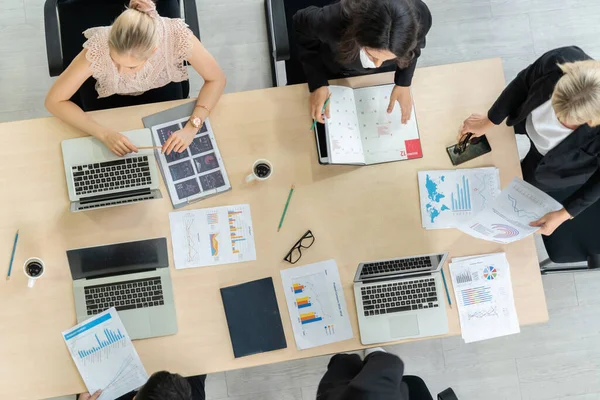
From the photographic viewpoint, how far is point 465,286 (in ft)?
5.80

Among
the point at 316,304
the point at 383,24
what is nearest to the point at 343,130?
the point at 383,24

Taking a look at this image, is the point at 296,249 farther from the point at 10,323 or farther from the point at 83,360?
the point at 10,323

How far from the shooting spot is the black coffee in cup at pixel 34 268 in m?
1.68

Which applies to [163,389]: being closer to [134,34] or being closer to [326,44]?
[134,34]

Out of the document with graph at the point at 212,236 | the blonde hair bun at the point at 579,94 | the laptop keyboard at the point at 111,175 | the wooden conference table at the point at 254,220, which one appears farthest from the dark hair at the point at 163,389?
the blonde hair bun at the point at 579,94

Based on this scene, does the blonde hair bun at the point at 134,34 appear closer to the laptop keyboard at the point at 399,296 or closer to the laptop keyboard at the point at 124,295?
the laptop keyboard at the point at 124,295

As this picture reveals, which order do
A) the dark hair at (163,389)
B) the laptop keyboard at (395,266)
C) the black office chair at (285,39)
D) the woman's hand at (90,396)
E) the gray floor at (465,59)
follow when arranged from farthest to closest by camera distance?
the gray floor at (465,59) → the black office chair at (285,39) → the laptop keyboard at (395,266) → the woman's hand at (90,396) → the dark hair at (163,389)

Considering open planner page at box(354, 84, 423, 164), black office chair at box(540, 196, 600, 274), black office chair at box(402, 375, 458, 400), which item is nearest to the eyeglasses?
open planner page at box(354, 84, 423, 164)

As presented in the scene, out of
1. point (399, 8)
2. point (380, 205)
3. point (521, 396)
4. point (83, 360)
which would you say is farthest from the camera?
point (521, 396)

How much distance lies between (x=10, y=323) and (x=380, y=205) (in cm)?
134

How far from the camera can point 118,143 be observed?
5.59 ft

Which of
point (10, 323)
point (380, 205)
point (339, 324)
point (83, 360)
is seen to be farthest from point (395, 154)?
point (10, 323)

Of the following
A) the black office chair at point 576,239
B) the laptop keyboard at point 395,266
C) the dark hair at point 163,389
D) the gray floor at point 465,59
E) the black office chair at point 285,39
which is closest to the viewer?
the dark hair at point 163,389

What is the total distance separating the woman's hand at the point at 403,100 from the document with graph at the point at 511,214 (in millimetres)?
439
